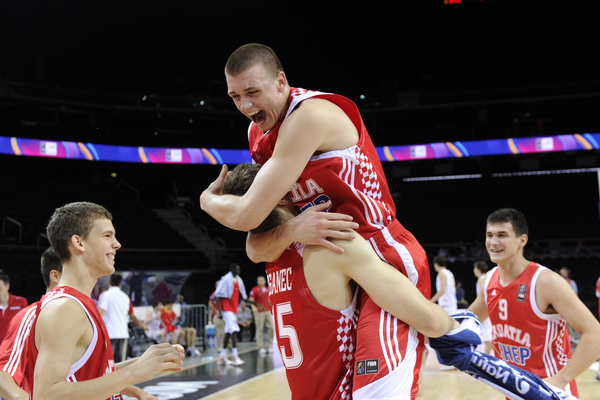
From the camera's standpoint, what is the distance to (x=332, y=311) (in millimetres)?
2094

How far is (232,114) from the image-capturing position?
2141 cm

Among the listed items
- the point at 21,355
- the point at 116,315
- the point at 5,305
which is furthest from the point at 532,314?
the point at 116,315

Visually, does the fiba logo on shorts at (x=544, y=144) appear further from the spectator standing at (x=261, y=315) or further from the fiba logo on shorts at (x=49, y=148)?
the fiba logo on shorts at (x=49, y=148)

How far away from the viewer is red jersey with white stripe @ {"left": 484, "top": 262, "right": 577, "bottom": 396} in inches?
126

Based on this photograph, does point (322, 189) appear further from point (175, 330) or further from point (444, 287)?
point (175, 330)

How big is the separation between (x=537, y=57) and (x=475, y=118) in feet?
10.7

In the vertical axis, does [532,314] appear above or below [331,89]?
below

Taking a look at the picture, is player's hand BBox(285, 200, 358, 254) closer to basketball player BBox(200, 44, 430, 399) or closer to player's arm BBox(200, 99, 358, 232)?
basketball player BBox(200, 44, 430, 399)

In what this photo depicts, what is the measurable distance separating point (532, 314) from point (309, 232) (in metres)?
1.90

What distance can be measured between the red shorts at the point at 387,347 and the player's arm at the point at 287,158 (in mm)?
446

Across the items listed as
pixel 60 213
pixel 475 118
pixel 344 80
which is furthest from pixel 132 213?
pixel 60 213

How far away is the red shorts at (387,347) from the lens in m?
1.96

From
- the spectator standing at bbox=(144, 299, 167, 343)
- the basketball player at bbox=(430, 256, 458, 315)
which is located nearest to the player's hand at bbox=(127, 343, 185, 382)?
the basketball player at bbox=(430, 256, 458, 315)

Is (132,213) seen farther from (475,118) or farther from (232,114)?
(475,118)
